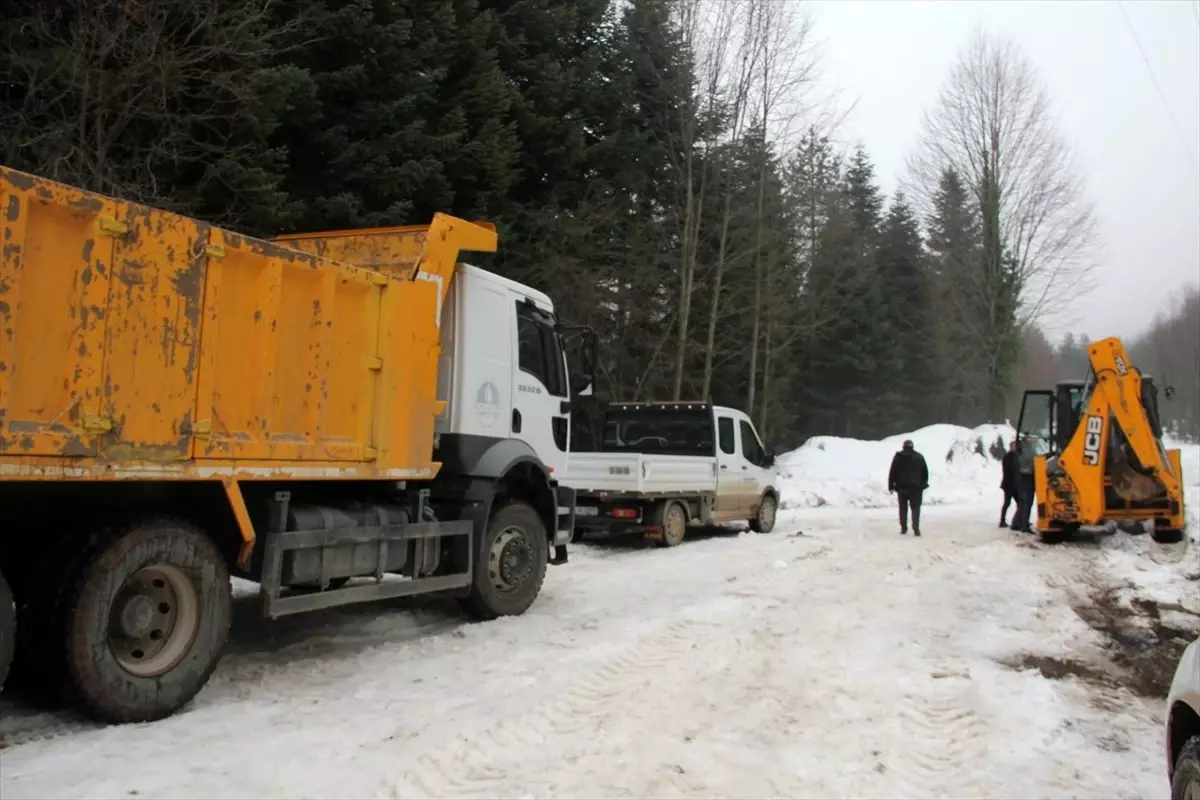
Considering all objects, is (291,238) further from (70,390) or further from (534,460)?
(70,390)

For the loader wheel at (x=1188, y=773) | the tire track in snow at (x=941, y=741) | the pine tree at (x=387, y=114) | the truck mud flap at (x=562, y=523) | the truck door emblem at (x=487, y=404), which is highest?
the pine tree at (x=387, y=114)

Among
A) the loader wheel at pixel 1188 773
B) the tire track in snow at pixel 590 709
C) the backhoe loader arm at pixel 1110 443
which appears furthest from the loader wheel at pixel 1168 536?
the loader wheel at pixel 1188 773

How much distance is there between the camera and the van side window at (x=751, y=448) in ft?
53.9

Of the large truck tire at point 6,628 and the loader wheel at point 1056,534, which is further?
the loader wheel at point 1056,534

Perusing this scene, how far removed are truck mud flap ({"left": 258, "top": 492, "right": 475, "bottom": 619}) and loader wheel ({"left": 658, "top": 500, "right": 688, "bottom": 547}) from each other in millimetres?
6551

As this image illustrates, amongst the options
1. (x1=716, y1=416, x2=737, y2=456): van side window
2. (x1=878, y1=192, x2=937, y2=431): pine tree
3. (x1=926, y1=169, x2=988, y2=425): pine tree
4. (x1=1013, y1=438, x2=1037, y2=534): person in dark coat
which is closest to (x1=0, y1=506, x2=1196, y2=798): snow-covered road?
(x1=716, y1=416, x2=737, y2=456): van side window

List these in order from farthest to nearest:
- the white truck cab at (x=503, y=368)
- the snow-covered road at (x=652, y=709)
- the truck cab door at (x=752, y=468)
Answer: the truck cab door at (x=752, y=468) < the white truck cab at (x=503, y=368) < the snow-covered road at (x=652, y=709)

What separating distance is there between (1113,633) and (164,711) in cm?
779

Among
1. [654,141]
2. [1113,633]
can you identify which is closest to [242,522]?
[1113,633]

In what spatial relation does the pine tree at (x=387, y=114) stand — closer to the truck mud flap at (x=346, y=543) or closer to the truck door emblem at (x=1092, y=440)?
the truck mud flap at (x=346, y=543)

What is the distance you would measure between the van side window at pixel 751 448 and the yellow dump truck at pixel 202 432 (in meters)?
9.54

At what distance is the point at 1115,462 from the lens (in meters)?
13.9

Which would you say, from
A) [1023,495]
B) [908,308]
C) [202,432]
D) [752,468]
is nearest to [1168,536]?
[1023,495]

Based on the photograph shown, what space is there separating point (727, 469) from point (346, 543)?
10.2 metres
